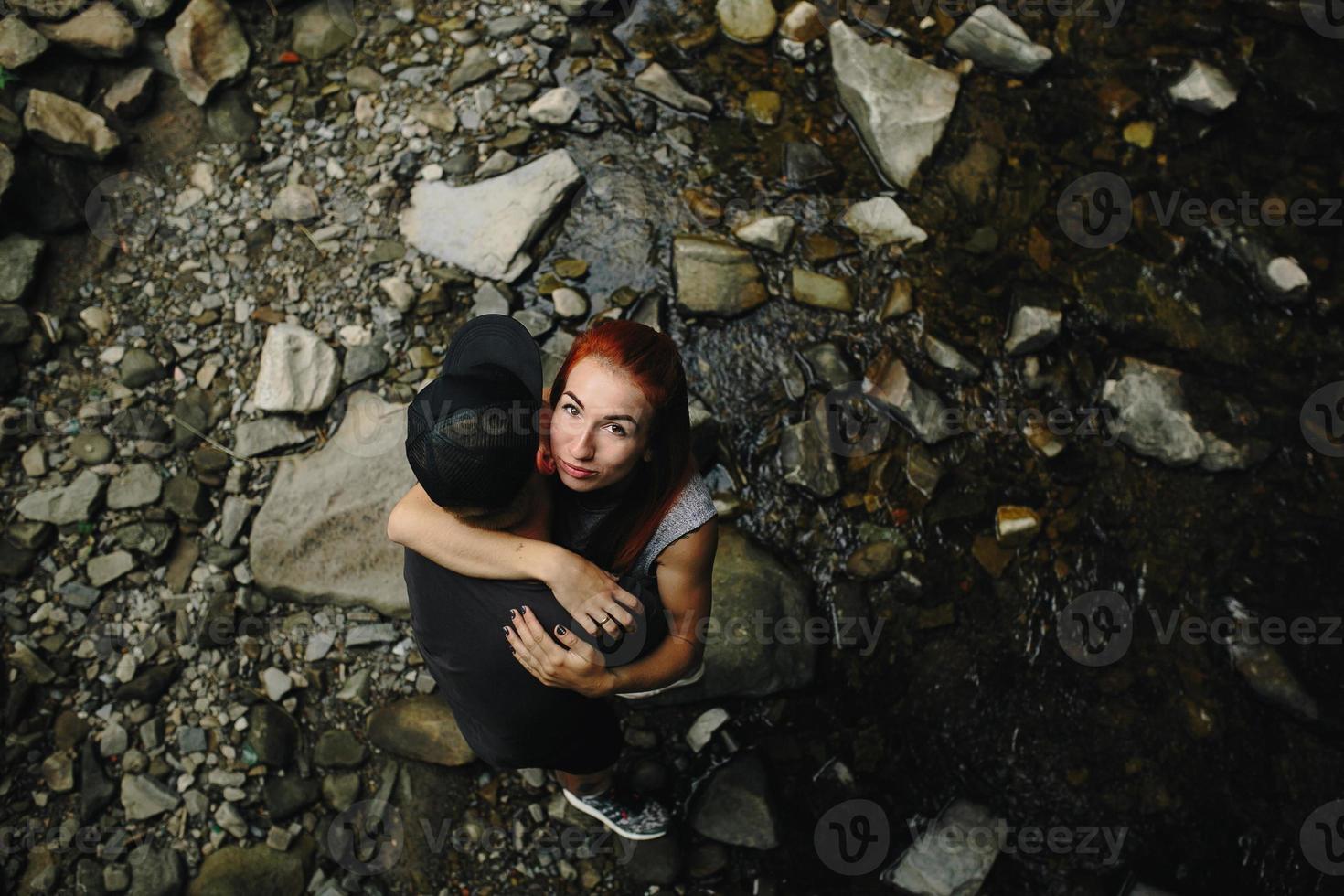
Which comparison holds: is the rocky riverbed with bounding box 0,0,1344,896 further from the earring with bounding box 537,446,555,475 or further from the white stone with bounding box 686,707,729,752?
the earring with bounding box 537,446,555,475

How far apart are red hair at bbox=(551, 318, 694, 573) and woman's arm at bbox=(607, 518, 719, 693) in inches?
3.6

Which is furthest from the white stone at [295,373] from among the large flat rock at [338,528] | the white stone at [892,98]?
the white stone at [892,98]

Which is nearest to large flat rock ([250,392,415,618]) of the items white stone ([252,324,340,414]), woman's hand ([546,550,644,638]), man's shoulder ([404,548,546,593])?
white stone ([252,324,340,414])

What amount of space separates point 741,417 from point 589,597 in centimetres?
141

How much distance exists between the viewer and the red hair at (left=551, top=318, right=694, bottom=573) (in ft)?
6.64

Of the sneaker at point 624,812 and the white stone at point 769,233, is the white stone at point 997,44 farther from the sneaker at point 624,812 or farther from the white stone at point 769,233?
the sneaker at point 624,812

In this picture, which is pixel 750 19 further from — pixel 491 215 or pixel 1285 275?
pixel 1285 275

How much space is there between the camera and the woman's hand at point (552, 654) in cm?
199

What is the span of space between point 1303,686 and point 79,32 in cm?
507

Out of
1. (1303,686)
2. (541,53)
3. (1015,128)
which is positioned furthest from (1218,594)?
(541,53)

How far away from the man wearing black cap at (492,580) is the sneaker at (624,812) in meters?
0.36

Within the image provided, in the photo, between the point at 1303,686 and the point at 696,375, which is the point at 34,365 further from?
the point at 1303,686

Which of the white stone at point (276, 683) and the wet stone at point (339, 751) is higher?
the white stone at point (276, 683)

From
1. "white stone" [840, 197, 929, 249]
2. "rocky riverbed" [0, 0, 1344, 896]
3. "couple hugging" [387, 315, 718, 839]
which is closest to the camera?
"couple hugging" [387, 315, 718, 839]
